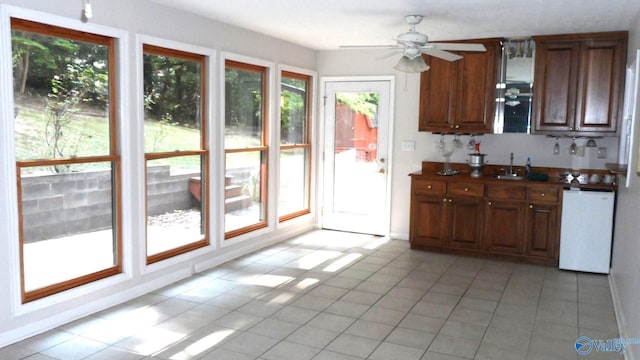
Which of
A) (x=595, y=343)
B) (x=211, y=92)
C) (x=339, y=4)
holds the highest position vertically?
(x=339, y=4)

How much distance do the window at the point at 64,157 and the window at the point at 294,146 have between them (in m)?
2.65

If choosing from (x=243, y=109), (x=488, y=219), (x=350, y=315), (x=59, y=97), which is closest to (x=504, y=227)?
(x=488, y=219)

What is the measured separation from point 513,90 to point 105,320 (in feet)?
15.3

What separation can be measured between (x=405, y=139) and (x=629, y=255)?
3.33m

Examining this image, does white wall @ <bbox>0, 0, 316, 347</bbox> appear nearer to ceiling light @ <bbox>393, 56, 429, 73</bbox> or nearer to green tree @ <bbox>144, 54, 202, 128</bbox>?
green tree @ <bbox>144, 54, 202, 128</bbox>

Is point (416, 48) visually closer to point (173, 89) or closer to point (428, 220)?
point (173, 89)

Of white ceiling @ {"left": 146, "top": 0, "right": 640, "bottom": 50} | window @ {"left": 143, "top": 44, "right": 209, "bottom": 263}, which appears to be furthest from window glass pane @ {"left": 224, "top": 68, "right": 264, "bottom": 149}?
white ceiling @ {"left": 146, "top": 0, "right": 640, "bottom": 50}

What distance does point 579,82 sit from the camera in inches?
214

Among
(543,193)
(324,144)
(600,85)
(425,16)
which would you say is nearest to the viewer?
(425,16)

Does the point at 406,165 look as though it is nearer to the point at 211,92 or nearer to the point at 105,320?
the point at 211,92

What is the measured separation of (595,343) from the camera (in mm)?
3580

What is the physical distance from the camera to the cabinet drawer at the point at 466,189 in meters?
5.75

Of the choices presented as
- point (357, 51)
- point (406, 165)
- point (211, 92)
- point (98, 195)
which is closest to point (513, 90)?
point (406, 165)

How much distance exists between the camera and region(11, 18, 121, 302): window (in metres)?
3.50
